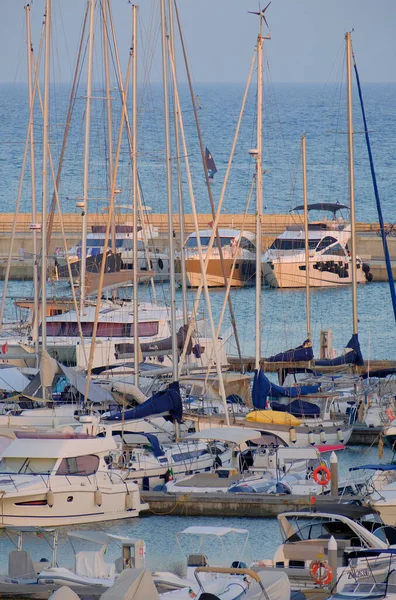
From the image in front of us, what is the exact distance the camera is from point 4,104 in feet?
646

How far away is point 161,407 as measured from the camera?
2784cm

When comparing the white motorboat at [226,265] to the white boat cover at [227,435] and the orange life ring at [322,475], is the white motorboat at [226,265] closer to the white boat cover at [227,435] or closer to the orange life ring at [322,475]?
the white boat cover at [227,435]

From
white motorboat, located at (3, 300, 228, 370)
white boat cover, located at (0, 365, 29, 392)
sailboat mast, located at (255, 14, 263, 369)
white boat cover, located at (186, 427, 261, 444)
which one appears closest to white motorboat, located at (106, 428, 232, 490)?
white boat cover, located at (186, 427, 261, 444)

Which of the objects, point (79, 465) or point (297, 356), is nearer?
point (79, 465)

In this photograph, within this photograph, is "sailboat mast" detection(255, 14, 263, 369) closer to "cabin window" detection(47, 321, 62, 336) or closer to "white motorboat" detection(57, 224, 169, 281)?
"cabin window" detection(47, 321, 62, 336)

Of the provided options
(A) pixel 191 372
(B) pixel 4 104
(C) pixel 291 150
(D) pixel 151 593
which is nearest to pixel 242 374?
(A) pixel 191 372

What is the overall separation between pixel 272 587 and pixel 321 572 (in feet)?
5.25

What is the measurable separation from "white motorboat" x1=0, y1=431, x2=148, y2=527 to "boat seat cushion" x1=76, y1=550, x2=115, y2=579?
4.66 m

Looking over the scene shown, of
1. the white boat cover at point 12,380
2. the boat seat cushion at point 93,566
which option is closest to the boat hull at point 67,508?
the boat seat cushion at point 93,566

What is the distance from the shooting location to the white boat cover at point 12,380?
3130 centimetres

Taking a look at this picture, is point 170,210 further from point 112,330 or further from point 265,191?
point 265,191

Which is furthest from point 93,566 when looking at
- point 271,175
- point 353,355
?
point 271,175

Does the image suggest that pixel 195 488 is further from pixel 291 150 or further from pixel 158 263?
pixel 291 150

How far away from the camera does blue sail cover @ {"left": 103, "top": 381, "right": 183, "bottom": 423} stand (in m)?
27.8
